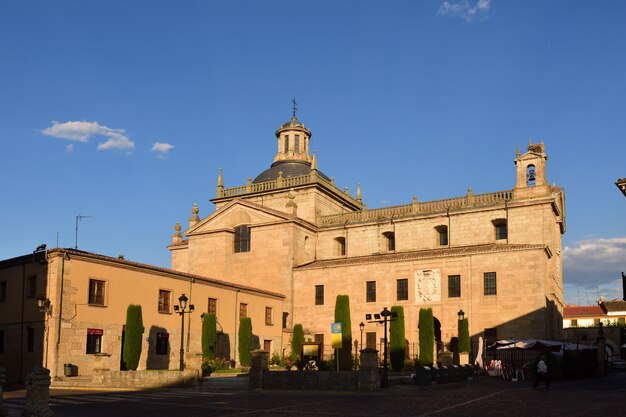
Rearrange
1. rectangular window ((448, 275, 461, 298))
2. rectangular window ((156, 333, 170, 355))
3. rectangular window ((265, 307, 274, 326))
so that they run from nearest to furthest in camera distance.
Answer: rectangular window ((156, 333, 170, 355)), rectangular window ((448, 275, 461, 298)), rectangular window ((265, 307, 274, 326))

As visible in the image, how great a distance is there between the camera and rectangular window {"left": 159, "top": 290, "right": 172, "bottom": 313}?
36656 mm

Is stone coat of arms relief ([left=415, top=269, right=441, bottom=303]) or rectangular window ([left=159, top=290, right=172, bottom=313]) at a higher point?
stone coat of arms relief ([left=415, top=269, right=441, bottom=303])

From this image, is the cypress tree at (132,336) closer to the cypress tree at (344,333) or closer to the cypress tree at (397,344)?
the cypress tree at (344,333)

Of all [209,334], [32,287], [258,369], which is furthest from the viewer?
[209,334]

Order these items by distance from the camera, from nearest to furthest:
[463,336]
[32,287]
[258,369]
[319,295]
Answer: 1. [258,369]
2. [32,287]
3. [463,336]
4. [319,295]

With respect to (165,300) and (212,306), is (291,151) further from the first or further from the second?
(165,300)

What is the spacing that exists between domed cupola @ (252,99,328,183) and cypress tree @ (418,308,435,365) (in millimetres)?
20069

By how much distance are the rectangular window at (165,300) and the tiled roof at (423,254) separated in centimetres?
1307

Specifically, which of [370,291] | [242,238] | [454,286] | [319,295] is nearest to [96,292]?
[319,295]

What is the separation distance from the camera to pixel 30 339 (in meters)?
32.3

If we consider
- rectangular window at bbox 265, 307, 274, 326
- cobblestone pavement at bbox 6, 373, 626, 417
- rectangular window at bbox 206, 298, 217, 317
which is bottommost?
cobblestone pavement at bbox 6, 373, 626, 417

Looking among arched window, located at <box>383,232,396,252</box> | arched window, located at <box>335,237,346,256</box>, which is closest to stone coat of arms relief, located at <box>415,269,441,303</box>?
arched window, located at <box>383,232,396,252</box>

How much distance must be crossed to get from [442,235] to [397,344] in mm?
11268

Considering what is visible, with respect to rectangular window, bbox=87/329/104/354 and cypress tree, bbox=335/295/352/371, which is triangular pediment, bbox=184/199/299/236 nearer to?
cypress tree, bbox=335/295/352/371
